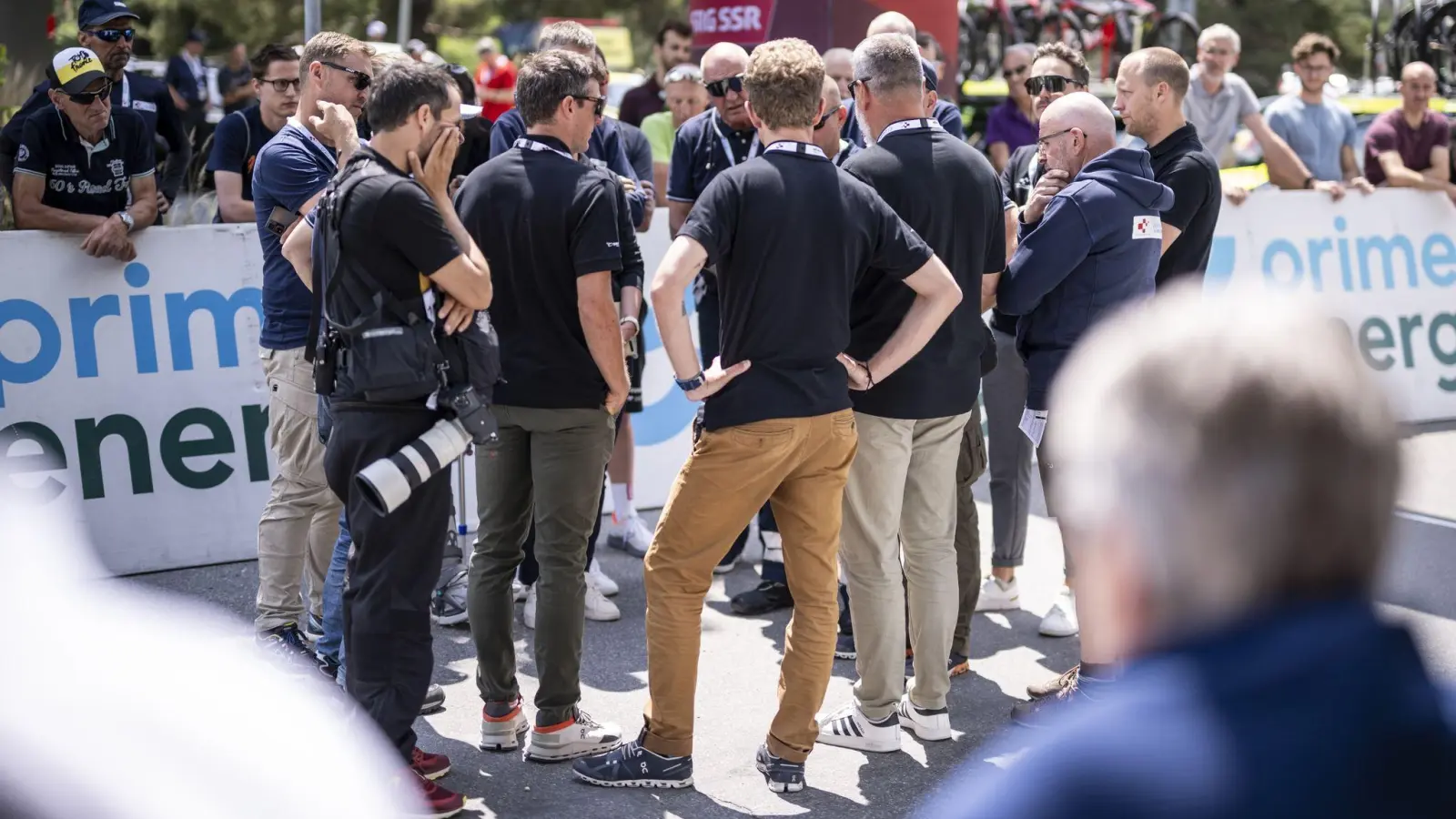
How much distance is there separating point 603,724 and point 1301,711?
367cm

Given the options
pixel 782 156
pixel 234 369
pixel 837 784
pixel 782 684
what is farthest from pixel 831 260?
pixel 234 369

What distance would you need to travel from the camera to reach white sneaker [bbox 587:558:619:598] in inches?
241

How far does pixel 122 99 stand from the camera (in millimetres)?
7719

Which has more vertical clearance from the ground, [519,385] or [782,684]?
[519,385]

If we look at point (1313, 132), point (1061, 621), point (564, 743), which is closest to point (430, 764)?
point (564, 743)

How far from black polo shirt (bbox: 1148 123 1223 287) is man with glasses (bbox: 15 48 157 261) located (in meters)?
4.25

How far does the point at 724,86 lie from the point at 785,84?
2253 mm

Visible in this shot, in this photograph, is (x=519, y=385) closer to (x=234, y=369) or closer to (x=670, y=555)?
(x=670, y=555)

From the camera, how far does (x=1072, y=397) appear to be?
1508mm

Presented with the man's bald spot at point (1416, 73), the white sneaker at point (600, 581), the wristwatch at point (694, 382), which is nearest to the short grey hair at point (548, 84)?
the wristwatch at point (694, 382)

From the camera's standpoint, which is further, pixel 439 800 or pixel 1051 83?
pixel 1051 83

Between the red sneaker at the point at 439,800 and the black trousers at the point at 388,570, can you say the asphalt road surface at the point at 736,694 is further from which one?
the black trousers at the point at 388,570

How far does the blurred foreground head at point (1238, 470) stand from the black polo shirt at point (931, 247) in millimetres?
3154

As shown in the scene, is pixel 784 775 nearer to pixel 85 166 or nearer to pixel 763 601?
pixel 763 601
